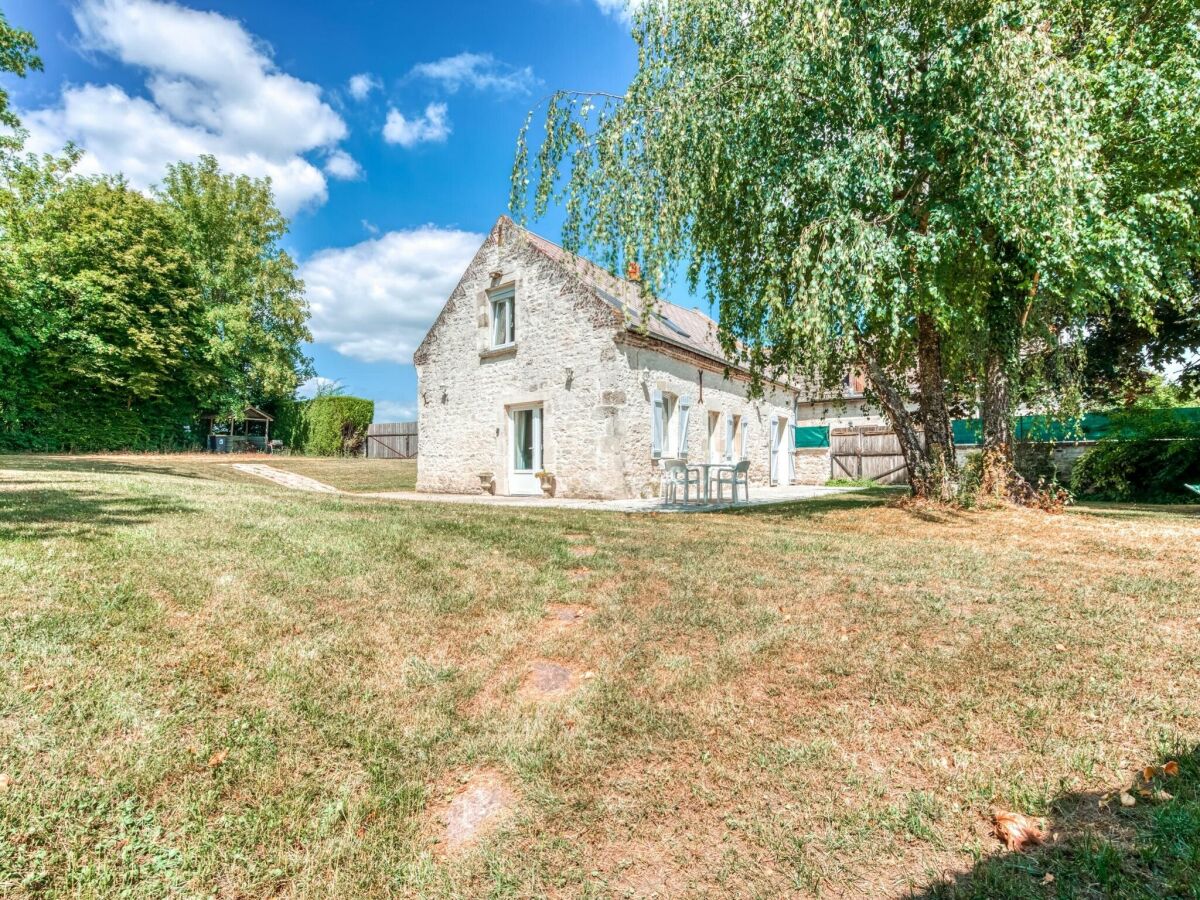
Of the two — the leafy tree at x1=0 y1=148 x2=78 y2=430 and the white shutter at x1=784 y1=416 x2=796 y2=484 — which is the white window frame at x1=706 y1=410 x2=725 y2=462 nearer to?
the white shutter at x1=784 y1=416 x2=796 y2=484

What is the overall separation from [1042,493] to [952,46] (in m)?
5.79

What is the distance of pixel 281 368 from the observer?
26.4m

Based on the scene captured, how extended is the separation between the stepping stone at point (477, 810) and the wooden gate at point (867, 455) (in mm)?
17616

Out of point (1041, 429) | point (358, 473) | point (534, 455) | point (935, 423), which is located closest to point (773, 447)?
point (1041, 429)

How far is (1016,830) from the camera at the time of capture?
71.1 inches

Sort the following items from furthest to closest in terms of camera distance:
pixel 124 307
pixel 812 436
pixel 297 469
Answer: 1. pixel 124 307
2. pixel 812 436
3. pixel 297 469

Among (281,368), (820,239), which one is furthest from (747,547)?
(281,368)

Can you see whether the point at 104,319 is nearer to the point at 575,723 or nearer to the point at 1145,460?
the point at 575,723

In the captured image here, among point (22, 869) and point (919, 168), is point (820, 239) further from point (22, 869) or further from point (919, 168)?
point (22, 869)

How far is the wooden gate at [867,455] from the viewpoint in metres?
17.4

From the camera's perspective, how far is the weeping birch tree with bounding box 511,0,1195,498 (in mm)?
5520

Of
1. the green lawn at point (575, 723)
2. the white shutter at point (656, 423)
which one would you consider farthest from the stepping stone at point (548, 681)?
the white shutter at point (656, 423)

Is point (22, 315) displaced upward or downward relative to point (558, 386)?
upward

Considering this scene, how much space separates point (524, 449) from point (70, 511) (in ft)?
26.6
